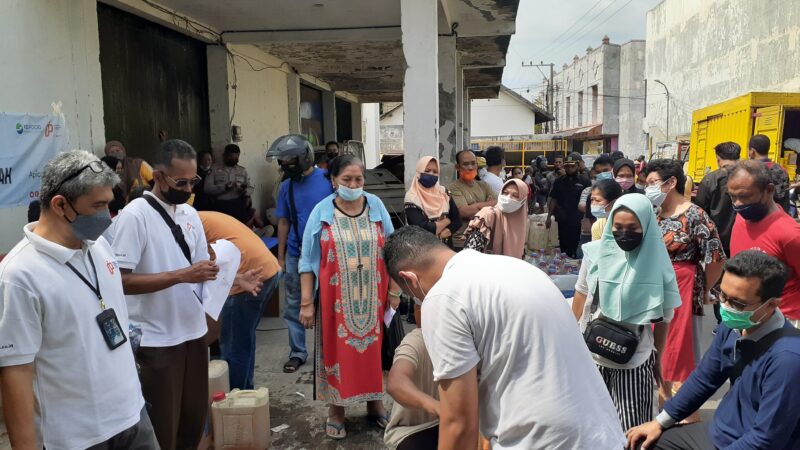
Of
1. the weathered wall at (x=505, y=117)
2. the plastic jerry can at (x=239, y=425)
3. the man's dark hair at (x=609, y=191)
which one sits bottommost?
the plastic jerry can at (x=239, y=425)

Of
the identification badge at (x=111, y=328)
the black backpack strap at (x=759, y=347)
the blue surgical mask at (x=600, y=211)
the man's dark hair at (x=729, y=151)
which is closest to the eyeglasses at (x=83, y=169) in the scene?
the identification badge at (x=111, y=328)

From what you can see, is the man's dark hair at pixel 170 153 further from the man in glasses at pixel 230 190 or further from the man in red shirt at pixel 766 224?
the man in glasses at pixel 230 190

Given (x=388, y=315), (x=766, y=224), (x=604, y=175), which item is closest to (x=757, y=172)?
(x=766, y=224)

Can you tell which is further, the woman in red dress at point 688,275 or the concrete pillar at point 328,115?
the concrete pillar at point 328,115

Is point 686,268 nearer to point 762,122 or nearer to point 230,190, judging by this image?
point 230,190

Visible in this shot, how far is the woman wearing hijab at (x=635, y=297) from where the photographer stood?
303cm

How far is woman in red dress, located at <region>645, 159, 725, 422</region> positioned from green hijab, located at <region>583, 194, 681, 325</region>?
0.59 m

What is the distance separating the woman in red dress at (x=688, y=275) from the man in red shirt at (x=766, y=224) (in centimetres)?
20

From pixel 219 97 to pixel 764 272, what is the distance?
7495 millimetres

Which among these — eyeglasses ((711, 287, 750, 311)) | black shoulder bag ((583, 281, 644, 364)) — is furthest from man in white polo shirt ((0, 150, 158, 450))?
eyeglasses ((711, 287, 750, 311))

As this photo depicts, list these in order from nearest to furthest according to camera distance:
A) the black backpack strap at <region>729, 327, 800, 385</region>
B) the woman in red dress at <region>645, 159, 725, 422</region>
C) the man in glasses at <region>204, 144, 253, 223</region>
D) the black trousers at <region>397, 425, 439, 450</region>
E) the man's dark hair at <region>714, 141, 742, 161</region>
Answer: the black trousers at <region>397, 425, 439, 450</region> < the black backpack strap at <region>729, 327, 800, 385</region> < the woman in red dress at <region>645, 159, 725, 422</region> < the man's dark hair at <region>714, 141, 742, 161</region> < the man in glasses at <region>204, 144, 253, 223</region>

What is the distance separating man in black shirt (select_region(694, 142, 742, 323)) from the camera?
18.5ft

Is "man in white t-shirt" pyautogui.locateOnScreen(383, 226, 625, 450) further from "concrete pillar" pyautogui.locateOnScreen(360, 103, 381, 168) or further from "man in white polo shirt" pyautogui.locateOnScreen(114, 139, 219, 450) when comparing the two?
"concrete pillar" pyautogui.locateOnScreen(360, 103, 381, 168)

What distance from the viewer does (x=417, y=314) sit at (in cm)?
477
